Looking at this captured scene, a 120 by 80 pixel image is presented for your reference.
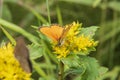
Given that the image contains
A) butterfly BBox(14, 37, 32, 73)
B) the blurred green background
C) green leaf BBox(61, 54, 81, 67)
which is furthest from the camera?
the blurred green background

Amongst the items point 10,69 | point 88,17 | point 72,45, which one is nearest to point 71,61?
point 72,45

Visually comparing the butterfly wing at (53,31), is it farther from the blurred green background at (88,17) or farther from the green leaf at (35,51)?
the blurred green background at (88,17)

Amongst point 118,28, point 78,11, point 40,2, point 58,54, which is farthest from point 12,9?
point 58,54

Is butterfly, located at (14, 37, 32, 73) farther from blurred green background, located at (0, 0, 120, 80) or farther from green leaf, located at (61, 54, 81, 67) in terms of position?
blurred green background, located at (0, 0, 120, 80)

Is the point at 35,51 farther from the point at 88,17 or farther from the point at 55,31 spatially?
the point at 88,17

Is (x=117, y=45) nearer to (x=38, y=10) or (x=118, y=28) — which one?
(x=118, y=28)

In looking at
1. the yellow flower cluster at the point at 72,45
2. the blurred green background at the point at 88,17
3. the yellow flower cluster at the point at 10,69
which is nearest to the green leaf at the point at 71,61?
the yellow flower cluster at the point at 72,45

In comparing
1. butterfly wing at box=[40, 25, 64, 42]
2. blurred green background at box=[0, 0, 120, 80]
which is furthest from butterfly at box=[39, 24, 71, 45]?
blurred green background at box=[0, 0, 120, 80]
